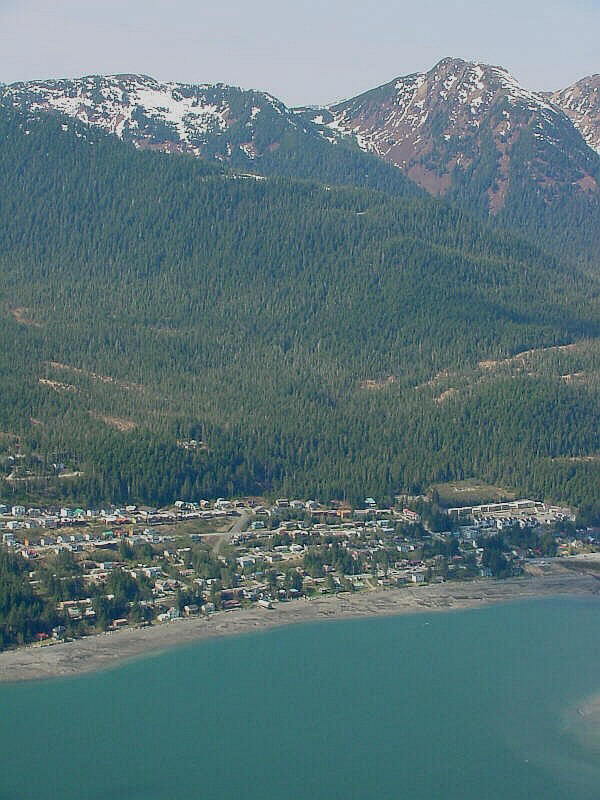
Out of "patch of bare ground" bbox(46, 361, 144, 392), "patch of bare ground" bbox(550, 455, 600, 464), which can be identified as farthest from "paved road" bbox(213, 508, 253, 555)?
"patch of bare ground" bbox(46, 361, 144, 392)

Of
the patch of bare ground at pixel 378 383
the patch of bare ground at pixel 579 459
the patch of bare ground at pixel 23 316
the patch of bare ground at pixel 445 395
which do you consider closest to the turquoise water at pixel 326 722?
the patch of bare ground at pixel 579 459

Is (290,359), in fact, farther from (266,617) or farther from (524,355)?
(266,617)

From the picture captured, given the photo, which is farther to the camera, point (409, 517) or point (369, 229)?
point (369, 229)

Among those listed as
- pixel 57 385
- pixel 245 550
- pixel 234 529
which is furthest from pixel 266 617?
pixel 57 385

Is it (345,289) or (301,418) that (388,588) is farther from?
(345,289)

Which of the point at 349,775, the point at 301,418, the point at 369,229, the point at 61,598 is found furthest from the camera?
the point at 369,229

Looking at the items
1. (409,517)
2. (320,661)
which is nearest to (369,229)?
(409,517)
